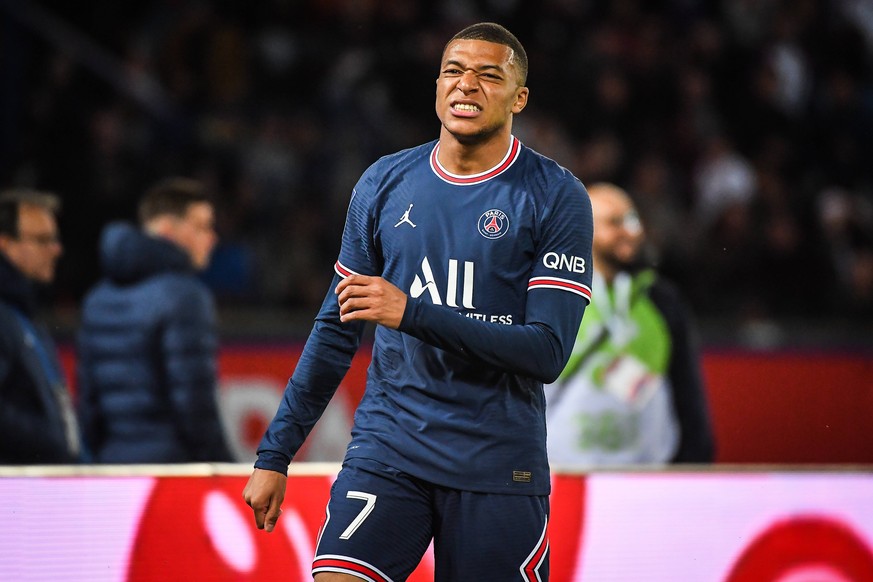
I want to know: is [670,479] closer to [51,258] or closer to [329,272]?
[51,258]

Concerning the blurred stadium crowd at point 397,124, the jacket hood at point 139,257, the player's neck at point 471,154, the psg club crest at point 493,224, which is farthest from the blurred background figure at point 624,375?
the blurred stadium crowd at point 397,124

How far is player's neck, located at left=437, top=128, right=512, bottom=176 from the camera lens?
11.0ft

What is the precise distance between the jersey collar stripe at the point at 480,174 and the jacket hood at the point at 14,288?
289cm

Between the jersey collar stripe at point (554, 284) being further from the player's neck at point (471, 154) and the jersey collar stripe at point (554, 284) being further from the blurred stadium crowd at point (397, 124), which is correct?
the blurred stadium crowd at point (397, 124)

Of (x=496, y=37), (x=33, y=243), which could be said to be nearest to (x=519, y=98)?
(x=496, y=37)

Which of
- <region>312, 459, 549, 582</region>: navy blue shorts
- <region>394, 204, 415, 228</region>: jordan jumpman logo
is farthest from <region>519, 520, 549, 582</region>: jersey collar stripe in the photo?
<region>394, 204, 415, 228</region>: jordan jumpman logo

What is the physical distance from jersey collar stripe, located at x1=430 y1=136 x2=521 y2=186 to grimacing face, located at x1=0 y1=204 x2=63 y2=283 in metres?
3.14

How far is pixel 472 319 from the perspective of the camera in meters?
3.09

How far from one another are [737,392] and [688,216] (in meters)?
2.63

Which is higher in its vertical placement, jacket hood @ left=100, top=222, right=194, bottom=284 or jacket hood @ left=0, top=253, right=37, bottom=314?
jacket hood @ left=100, top=222, right=194, bottom=284

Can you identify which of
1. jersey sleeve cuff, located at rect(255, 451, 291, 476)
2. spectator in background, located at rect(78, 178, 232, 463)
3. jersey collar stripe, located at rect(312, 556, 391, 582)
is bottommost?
jersey collar stripe, located at rect(312, 556, 391, 582)

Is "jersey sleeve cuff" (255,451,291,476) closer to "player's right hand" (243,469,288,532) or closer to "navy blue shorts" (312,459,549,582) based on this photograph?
"player's right hand" (243,469,288,532)

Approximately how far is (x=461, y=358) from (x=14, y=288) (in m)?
3.10

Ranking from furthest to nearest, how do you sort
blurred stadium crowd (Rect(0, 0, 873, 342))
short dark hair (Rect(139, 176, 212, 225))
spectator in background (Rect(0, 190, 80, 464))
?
blurred stadium crowd (Rect(0, 0, 873, 342))
short dark hair (Rect(139, 176, 212, 225))
spectator in background (Rect(0, 190, 80, 464))
